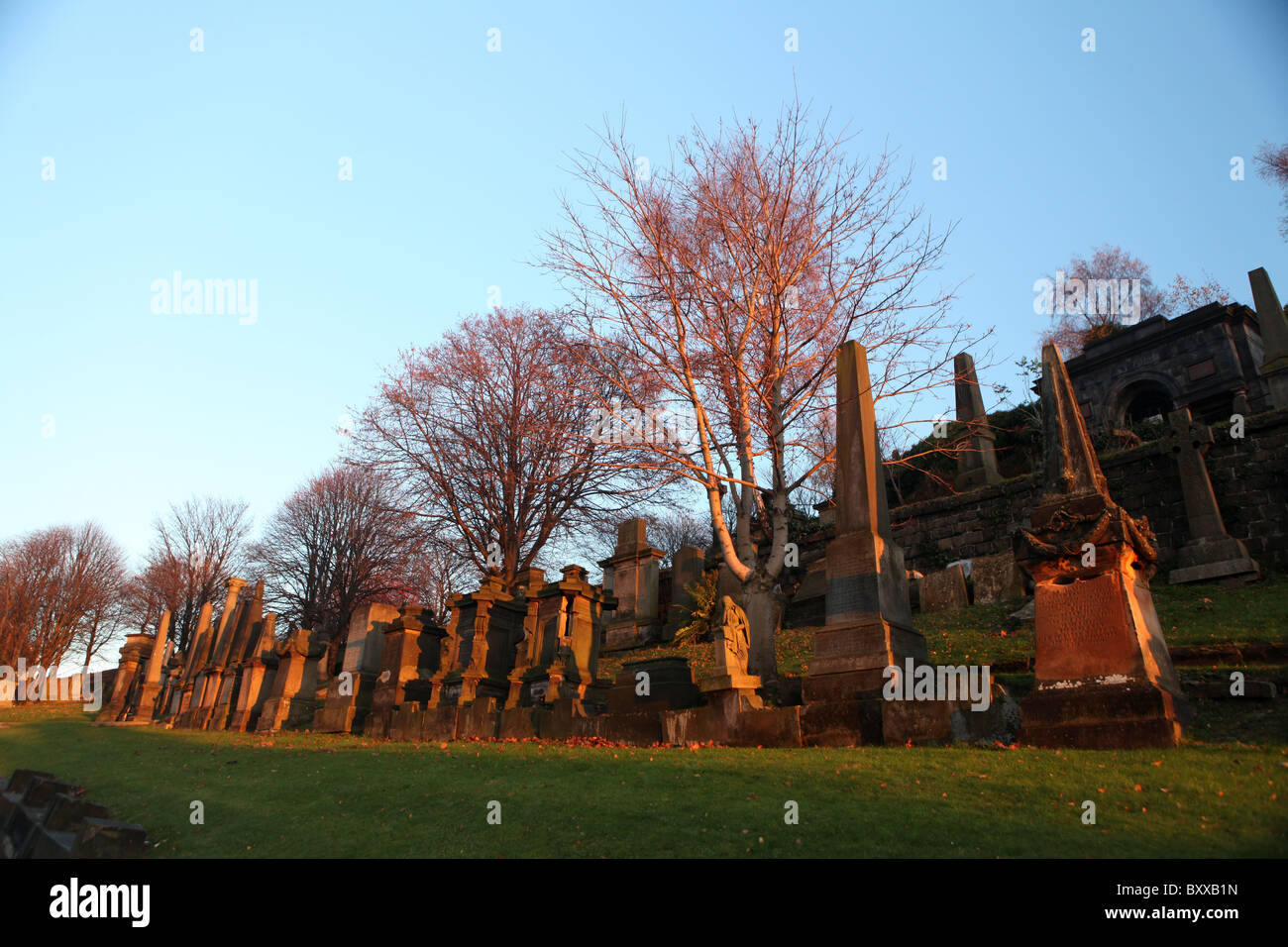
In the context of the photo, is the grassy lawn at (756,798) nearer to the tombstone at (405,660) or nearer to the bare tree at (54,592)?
the tombstone at (405,660)

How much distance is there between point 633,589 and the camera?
22.9 m

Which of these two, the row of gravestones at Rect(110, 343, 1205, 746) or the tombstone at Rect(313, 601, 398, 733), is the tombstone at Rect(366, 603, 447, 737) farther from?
the tombstone at Rect(313, 601, 398, 733)

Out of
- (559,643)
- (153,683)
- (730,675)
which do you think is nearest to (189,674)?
(153,683)

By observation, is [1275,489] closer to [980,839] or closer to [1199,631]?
[1199,631]

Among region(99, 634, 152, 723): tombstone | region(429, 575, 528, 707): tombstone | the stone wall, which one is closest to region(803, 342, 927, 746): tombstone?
region(429, 575, 528, 707): tombstone

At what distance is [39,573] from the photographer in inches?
1463

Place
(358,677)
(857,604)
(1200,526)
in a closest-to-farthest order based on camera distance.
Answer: (857,604) < (1200,526) < (358,677)

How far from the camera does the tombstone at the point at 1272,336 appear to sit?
19.9 metres

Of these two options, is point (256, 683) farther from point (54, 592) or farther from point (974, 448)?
point (54, 592)

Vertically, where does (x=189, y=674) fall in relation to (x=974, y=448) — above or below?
below

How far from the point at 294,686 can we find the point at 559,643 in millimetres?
8252

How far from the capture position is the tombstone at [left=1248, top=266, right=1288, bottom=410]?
19.9 m
